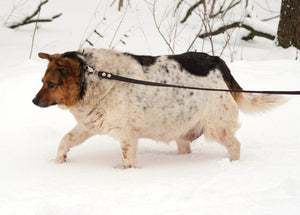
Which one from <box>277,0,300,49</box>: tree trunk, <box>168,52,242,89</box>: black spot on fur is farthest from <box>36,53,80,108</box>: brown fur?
<box>277,0,300,49</box>: tree trunk

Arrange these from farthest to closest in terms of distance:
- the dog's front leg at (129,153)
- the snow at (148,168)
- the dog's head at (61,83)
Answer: the dog's front leg at (129,153) < the dog's head at (61,83) < the snow at (148,168)

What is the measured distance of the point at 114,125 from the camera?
3914mm

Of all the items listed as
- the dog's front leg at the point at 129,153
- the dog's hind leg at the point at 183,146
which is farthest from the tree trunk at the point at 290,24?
the dog's front leg at the point at 129,153

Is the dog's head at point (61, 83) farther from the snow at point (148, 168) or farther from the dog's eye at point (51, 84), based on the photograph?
the snow at point (148, 168)

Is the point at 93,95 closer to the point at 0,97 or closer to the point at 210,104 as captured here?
the point at 210,104

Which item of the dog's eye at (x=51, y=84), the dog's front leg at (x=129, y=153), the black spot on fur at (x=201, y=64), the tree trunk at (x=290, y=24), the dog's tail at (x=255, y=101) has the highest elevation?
the tree trunk at (x=290, y=24)

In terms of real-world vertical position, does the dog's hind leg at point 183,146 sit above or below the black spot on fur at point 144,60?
below

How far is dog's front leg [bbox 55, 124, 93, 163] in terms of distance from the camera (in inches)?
164

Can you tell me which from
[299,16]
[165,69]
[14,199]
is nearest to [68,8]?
[299,16]

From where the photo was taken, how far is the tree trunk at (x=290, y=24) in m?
7.95

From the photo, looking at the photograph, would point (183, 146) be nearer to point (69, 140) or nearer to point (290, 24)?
point (69, 140)

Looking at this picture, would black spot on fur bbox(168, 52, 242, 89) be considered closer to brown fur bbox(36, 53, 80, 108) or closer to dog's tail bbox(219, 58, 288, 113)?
dog's tail bbox(219, 58, 288, 113)

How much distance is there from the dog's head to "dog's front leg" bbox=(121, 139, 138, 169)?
643mm

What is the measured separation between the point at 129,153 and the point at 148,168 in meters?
0.25
